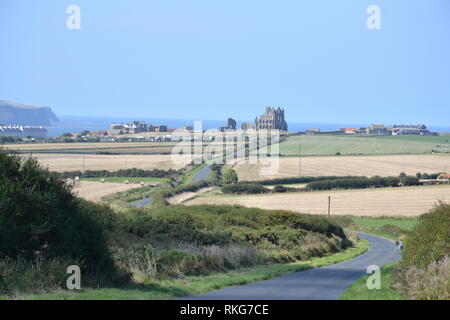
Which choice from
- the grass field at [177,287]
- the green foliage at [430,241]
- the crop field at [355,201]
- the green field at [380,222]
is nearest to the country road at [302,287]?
the grass field at [177,287]

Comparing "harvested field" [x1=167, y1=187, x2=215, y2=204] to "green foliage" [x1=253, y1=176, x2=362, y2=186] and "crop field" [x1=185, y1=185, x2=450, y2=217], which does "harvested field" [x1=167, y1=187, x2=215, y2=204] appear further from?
"green foliage" [x1=253, y1=176, x2=362, y2=186]

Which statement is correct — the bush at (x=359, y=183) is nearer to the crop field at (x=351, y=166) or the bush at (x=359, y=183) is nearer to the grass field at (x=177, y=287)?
the crop field at (x=351, y=166)

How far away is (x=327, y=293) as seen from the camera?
56.5 ft

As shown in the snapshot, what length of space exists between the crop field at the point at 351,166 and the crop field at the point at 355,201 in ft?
40.2

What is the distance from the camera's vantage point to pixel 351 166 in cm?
9981

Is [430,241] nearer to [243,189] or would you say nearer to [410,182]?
[243,189]

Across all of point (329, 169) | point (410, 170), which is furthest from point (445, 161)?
point (329, 169)

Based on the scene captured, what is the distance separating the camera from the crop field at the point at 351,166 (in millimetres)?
91875

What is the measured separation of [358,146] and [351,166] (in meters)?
40.0

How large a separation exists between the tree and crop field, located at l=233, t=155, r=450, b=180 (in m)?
1.21

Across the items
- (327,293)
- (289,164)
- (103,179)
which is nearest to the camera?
(327,293)

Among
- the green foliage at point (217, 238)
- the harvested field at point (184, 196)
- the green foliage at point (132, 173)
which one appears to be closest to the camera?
the green foliage at point (217, 238)

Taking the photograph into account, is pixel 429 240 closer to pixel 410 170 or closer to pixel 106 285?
pixel 106 285
